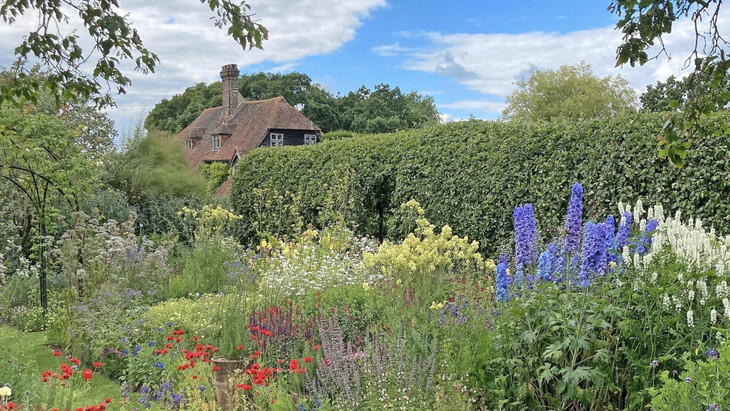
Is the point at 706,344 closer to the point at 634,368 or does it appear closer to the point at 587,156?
the point at 634,368

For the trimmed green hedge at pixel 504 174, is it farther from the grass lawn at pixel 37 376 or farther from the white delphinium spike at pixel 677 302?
the grass lawn at pixel 37 376

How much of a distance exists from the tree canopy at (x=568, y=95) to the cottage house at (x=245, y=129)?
12.3 metres

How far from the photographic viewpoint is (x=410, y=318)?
4.08 m

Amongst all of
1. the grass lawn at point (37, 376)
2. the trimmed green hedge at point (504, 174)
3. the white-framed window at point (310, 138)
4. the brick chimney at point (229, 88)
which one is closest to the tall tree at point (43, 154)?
the grass lawn at point (37, 376)

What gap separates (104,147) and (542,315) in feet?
42.1

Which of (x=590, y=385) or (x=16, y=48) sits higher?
(x=16, y=48)

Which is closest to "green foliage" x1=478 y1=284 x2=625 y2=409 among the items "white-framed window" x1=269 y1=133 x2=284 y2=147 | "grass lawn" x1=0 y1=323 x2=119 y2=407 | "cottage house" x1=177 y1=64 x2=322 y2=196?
"grass lawn" x1=0 y1=323 x2=119 y2=407

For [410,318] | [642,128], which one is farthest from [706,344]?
[642,128]

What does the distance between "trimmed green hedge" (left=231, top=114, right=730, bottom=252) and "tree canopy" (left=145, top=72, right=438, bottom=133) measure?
29.6 meters

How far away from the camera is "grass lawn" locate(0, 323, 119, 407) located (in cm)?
400

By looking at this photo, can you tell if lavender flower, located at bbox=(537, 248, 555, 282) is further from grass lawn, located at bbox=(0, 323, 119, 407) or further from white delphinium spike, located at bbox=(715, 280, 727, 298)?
grass lawn, located at bbox=(0, 323, 119, 407)

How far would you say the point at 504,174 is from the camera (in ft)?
25.5

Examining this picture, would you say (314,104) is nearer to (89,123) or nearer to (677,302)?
(89,123)

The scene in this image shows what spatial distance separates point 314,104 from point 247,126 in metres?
7.50
